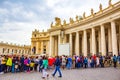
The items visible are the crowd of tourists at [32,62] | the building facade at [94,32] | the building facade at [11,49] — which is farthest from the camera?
the building facade at [11,49]

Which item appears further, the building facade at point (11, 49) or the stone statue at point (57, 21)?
the building facade at point (11, 49)

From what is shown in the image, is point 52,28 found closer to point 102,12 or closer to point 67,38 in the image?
point 67,38

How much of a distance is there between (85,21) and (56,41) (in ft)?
46.4

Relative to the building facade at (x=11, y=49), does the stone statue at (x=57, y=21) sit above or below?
above

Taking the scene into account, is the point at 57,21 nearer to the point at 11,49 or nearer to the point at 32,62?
the point at 32,62

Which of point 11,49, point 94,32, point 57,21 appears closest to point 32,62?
point 94,32

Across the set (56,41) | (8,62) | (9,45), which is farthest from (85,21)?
(9,45)

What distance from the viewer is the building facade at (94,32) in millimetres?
26578

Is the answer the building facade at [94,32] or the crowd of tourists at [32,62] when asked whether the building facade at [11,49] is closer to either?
the building facade at [94,32]

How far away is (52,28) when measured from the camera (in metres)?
44.6

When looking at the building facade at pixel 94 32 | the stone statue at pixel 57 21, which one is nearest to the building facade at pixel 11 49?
the stone statue at pixel 57 21

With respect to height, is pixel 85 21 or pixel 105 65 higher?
pixel 85 21

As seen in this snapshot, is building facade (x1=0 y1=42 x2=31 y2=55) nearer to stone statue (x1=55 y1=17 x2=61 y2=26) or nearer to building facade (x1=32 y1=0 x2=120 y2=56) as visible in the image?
stone statue (x1=55 y1=17 x2=61 y2=26)

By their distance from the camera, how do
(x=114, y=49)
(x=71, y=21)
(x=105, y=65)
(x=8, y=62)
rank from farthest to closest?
(x=71, y=21)
(x=114, y=49)
(x=105, y=65)
(x=8, y=62)
